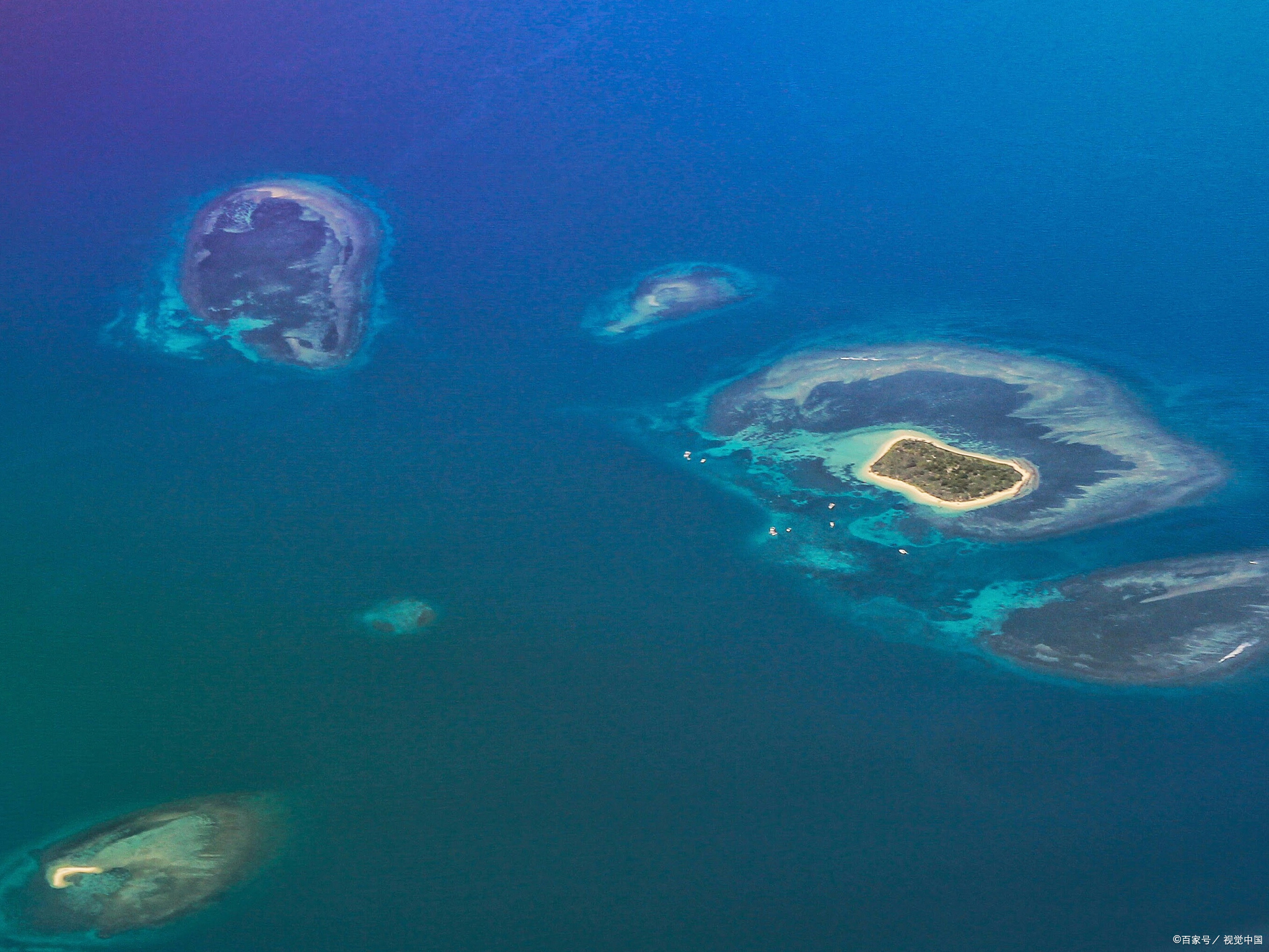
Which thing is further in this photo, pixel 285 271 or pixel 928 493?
pixel 285 271

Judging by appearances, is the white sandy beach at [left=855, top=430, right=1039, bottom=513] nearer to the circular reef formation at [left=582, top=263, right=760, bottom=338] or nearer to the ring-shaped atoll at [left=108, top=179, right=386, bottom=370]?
the circular reef formation at [left=582, top=263, right=760, bottom=338]

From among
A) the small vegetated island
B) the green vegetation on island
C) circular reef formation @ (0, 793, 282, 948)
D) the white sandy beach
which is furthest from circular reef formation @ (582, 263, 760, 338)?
circular reef formation @ (0, 793, 282, 948)

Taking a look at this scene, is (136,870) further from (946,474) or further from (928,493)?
(946,474)

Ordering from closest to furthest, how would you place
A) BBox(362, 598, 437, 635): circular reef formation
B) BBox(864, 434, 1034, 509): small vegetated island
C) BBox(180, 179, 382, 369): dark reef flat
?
BBox(362, 598, 437, 635): circular reef formation
BBox(864, 434, 1034, 509): small vegetated island
BBox(180, 179, 382, 369): dark reef flat

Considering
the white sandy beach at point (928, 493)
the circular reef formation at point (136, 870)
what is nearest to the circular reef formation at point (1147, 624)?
the white sandy beach at point (928, 493)

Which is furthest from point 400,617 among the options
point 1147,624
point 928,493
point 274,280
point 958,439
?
point 1147,624

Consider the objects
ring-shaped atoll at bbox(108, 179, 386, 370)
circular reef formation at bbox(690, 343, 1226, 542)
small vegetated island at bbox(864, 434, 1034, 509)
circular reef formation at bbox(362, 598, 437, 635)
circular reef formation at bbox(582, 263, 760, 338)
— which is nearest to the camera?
circular reef formation at bbox(362, 598, 437, 635)

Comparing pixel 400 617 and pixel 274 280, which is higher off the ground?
pixel 274 280
